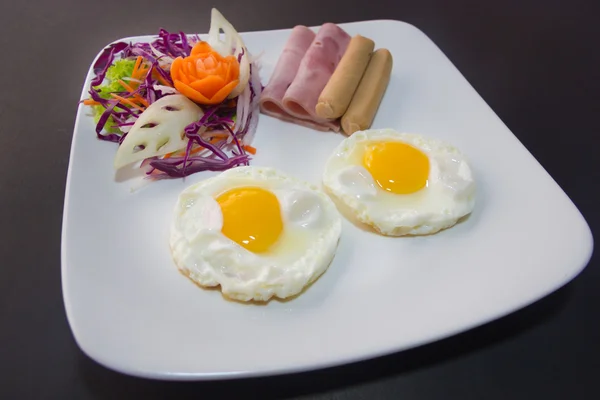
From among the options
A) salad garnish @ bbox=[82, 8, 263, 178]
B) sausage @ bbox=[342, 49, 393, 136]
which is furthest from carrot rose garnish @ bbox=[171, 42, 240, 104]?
sausage @ bbox=[342, 49, 393, 136]

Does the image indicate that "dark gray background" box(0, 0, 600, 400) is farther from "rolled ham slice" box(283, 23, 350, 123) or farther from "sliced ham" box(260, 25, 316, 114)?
"rolled ham slice" box(283, 23, 350, 123)

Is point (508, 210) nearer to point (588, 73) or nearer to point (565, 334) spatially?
point (565, 334)

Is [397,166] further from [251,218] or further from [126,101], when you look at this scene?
[126,101]

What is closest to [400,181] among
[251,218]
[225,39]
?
[251,218]

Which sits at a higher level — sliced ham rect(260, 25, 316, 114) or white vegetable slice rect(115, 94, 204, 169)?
sliced ham rect(260, 25, 316, 114)

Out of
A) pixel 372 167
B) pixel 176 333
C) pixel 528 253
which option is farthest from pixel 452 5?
pixel 176 333

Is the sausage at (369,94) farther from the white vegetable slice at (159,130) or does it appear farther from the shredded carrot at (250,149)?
the white vegetable slice at (159,130)

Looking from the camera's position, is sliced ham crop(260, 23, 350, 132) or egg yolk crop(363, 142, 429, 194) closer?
egg yolk crop(363, 142, 429, 194)
